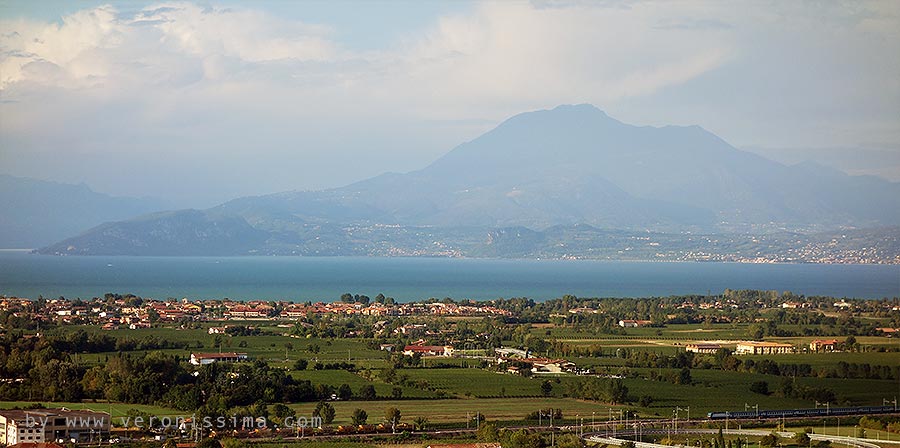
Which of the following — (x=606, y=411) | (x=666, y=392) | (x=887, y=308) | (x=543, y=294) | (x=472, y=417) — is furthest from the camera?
(x=543, y=294)

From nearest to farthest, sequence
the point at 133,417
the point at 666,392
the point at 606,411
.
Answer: the point at 133,417 → the point at 606,411 → the point at 666,392

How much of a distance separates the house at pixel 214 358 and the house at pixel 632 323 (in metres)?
28.1

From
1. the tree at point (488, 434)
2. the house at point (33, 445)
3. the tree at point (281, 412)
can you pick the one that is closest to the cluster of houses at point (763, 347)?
the tree at point (488, 434)

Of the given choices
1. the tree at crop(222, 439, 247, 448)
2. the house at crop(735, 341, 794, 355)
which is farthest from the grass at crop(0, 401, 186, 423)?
the house at crop(735, 341, 794, 355)

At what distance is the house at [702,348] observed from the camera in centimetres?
5328

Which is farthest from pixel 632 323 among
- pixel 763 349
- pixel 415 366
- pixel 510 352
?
pixel 415 366

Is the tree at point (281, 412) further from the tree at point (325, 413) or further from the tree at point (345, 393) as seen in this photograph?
the tree at point (345, 393)

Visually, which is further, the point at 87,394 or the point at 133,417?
the point at 87,394

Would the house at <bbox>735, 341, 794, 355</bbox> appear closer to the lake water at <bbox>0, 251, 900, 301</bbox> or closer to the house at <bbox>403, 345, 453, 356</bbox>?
the house at <bbox>403, 345, 453, 356</bbox>

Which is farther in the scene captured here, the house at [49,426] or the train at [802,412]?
the train at [802,412]

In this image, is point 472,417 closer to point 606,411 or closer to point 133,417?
point 606,411

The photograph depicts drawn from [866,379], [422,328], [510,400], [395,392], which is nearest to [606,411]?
[510,400]

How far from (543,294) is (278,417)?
67.9 m

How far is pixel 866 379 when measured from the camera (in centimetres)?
4475
